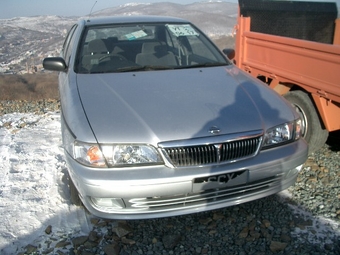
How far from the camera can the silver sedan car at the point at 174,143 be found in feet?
7.40

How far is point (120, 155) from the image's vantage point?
7.51 feet

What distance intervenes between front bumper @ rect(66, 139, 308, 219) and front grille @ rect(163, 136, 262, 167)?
1.7 inches

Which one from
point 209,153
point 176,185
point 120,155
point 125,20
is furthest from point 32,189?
point 125,20

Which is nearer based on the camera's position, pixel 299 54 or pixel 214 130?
pixel 214 130

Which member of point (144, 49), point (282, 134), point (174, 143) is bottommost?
point (282, 134)

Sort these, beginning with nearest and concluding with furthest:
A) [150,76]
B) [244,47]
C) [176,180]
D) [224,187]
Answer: [176,180] → [224,187] → [150,76] → [244,47]

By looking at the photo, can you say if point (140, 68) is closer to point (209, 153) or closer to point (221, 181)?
point (209, 153)

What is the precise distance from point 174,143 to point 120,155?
1.24 ft

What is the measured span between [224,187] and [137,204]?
627 mm

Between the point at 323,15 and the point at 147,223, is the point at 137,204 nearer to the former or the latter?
the point at 147,223

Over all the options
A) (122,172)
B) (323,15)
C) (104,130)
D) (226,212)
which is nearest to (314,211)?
(226,212)

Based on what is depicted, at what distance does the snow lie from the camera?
2.69 meters

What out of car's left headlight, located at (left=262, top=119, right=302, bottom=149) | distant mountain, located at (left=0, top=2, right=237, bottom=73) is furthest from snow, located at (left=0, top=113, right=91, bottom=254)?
distant mountain, located at (left=0, top=2, right=237, bottom=73)

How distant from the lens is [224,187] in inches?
94.6
